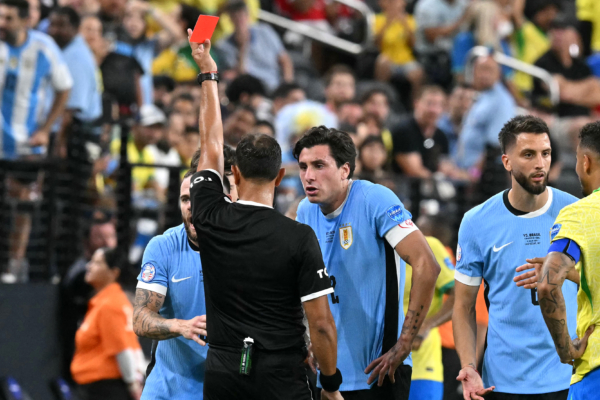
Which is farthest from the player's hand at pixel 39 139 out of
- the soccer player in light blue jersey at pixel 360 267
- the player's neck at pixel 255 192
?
the player's neck at pixel 255 192

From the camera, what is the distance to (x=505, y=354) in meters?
5.53

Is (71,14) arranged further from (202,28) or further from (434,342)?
(202,28)

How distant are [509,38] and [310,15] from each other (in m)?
3.73

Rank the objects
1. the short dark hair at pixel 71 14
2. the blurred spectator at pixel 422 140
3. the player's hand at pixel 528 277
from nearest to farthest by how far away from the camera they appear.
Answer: the player's hand at pixel 528 277 < the short dark hair at pixel 71 14 < the blurred spectator at pixel 422 140

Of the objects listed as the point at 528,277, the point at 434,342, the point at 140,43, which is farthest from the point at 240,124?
the point at 528,277

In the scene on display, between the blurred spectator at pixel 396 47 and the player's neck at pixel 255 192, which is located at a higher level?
the blurred spectator at pixel 396 47

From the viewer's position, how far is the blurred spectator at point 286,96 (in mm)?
12508

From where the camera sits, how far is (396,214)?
5371 millimetres

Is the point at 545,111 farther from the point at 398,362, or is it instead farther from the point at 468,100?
the point at 398,362

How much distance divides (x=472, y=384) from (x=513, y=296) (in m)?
0.59

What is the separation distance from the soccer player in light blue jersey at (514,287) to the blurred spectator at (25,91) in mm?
5639

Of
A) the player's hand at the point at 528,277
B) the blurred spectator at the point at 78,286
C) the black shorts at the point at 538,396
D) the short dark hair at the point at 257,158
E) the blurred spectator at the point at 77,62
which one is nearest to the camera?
the short dark hair at the point at 257,158

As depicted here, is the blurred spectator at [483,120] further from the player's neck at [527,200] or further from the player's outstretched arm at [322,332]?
the player's outstretched arm at [322,332]

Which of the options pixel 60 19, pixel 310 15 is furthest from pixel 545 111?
pixel 60 19
